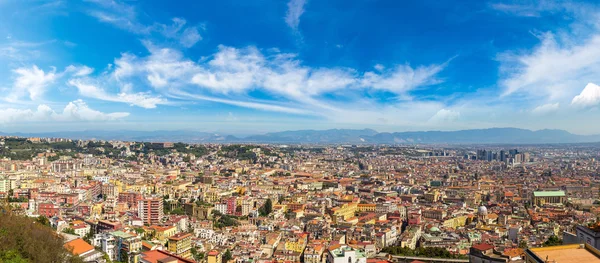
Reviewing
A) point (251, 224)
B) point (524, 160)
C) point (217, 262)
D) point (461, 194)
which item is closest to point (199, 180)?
point (251, 224)

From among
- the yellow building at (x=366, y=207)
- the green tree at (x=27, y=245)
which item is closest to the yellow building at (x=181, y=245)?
the green tree at (x=27, y=245)

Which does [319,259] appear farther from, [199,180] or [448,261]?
[199,180]

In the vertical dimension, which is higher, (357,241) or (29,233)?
(29,233)

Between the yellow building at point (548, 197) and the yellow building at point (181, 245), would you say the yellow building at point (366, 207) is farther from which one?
the yellow building at point (181, 245)

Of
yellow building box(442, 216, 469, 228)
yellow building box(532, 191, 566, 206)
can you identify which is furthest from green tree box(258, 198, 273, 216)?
yellow building box(532, 191, 566, 206)

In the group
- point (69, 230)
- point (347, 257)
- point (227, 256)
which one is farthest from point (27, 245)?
point (69, 230)

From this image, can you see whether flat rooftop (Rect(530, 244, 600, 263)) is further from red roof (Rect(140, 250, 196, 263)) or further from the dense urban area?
red roof (Rect(140, 250, 196, 263))

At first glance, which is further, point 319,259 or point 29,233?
point 319,259
